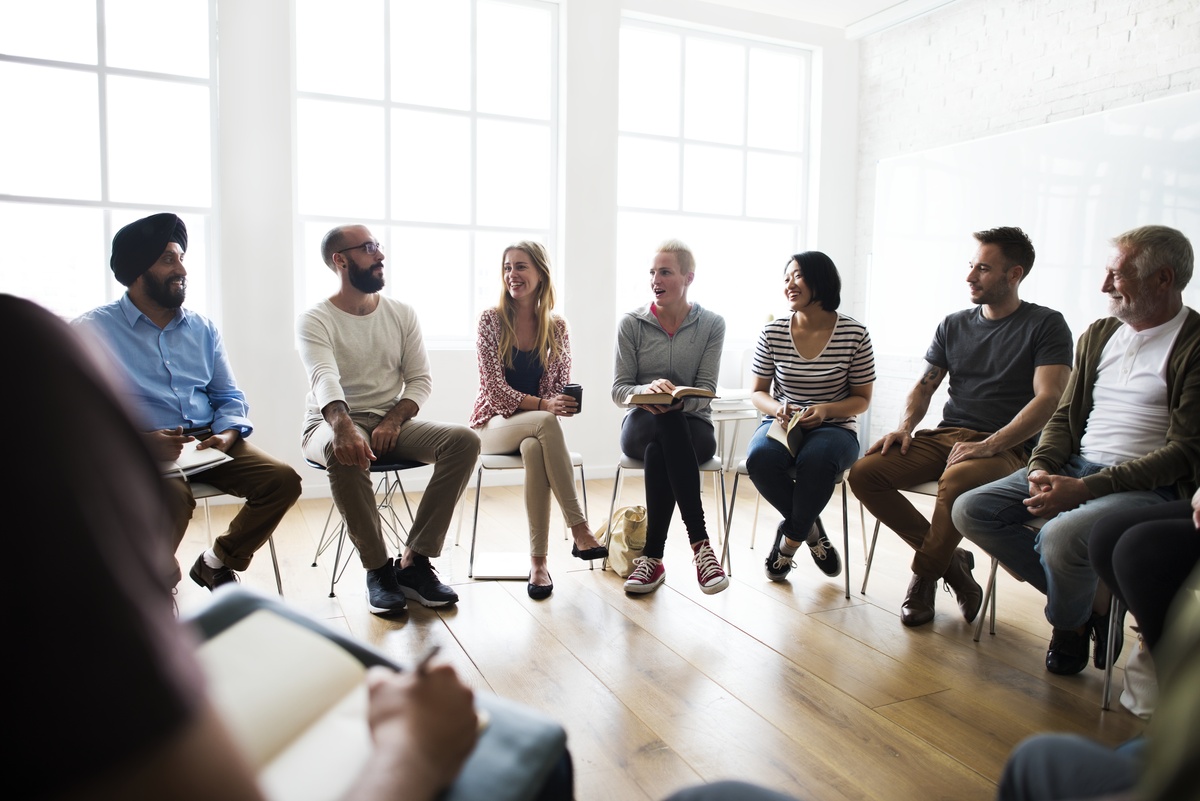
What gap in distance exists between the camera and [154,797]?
436mm

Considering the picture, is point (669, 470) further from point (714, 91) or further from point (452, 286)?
point (714, 91)

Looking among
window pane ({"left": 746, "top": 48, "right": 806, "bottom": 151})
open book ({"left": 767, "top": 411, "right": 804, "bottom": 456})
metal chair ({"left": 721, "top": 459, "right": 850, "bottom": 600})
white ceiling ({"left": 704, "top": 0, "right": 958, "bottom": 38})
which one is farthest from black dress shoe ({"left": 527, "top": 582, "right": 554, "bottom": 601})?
white ceiling ({"left": 704, "top": 0, "right": 958, "bottom": 38})

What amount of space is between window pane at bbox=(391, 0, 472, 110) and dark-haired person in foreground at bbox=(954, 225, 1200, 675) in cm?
393

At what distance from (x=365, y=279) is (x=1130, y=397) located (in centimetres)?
262

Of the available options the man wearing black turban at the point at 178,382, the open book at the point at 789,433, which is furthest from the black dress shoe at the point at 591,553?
the man wearing black turban at the point at 178,382

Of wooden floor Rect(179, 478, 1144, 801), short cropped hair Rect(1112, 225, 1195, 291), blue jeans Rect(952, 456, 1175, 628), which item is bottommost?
wooden floor Rect(179, 478, 1144, 801)

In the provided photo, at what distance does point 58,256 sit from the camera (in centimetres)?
428

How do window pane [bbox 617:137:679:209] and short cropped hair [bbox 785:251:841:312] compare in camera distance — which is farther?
window pane [bbox 617:137:679:209]

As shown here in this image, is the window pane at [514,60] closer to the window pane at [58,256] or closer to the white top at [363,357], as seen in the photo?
the window pane at [58,256]

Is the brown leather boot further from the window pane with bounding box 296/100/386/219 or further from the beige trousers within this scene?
the window pane with bounding box 296/100/386/219

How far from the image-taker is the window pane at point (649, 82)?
18.8 ft

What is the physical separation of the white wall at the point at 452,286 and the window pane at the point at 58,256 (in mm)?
615

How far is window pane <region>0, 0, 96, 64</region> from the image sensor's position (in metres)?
4.14

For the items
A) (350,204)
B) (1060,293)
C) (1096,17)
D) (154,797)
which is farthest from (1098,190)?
(154,797)
